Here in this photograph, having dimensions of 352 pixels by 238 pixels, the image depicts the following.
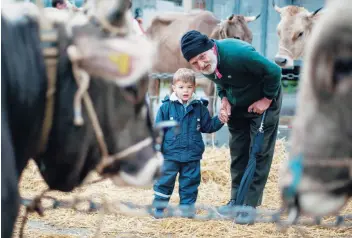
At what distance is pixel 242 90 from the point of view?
4691mm

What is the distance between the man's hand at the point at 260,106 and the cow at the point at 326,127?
8.58 ft

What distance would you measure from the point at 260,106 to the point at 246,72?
32 centimetres

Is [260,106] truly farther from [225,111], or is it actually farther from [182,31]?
[182,31]

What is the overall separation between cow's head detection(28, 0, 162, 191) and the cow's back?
8.04m

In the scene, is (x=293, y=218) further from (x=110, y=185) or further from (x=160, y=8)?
(x=160, y=8)

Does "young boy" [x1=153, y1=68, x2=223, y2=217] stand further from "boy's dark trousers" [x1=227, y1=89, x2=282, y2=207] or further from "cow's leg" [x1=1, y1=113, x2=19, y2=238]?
"cow's leg" [x1=1, y1=113, x2=19, y2=238]

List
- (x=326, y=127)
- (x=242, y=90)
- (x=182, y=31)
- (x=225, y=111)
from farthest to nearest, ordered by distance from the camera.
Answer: (x=182, y=31) < (x=225, y=111) < (x=242, y=90) < (x=326, y=127)

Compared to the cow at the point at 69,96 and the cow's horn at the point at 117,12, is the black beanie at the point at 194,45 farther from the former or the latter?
the cow's horn at the point at 117,12

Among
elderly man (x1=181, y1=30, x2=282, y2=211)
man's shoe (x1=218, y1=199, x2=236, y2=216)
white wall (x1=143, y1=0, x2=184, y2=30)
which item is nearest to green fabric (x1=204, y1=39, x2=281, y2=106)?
elderly man (x1=181, y1=30, x2=282, y2=211)

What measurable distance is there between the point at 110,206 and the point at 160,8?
12070 millimetres

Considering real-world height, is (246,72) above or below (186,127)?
above

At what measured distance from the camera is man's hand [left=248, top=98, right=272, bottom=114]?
4.69 meters

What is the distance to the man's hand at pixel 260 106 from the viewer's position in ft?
15.4

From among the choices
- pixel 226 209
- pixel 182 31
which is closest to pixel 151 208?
pixel 226 209
